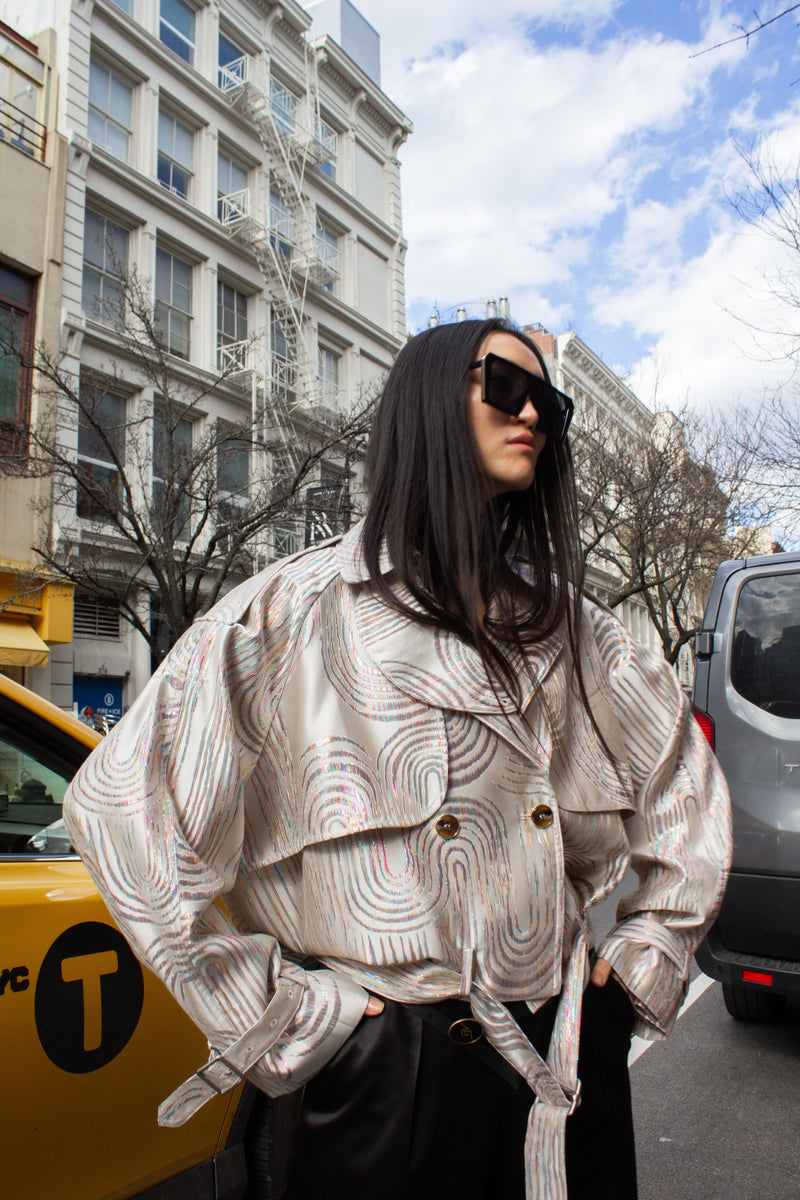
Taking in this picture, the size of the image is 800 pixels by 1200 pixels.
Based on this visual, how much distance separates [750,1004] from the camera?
4.16 meters

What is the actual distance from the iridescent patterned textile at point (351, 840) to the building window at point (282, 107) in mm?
24374

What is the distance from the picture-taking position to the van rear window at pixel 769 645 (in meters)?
3.74

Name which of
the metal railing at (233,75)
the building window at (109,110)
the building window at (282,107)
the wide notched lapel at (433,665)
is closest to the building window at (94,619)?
the building window at (109,110)

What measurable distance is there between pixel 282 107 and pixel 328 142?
2.32 meters

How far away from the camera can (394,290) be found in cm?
2731

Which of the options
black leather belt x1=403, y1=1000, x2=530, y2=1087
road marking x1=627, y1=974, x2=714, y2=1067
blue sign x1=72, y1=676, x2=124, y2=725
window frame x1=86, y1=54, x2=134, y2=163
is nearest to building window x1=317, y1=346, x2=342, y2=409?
window frame x1=86, y1=54, x2=134, y2=163

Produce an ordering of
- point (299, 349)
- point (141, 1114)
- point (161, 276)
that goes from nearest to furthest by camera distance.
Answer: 1. point (141, 1114)
2. point (161, 276)
3. point (299, 349)

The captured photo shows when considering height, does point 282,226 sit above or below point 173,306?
above

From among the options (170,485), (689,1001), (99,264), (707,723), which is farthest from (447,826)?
(99,264)

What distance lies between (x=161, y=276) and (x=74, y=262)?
279 cm

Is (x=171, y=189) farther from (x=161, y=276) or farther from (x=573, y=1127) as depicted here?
(x=573, y=1127)

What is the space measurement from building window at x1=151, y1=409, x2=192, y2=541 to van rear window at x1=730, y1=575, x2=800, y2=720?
10.4 m

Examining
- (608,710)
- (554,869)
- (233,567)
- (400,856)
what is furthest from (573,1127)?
(233,567)

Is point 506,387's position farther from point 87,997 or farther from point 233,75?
point 233,75
